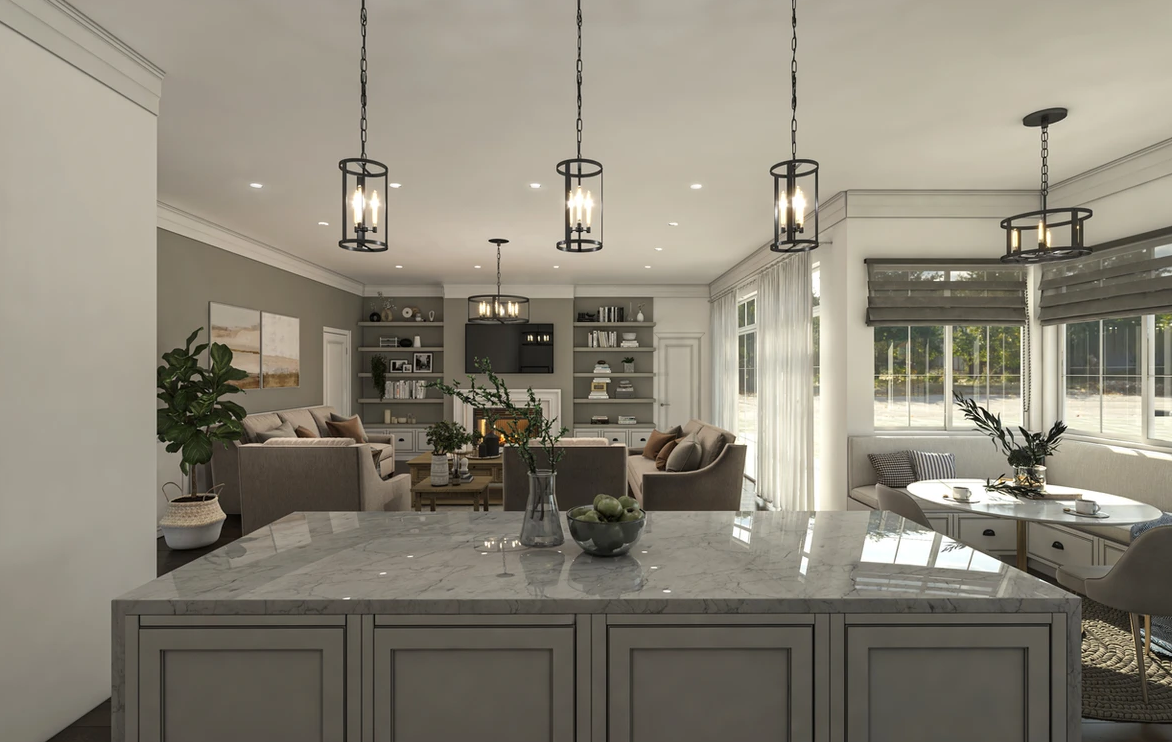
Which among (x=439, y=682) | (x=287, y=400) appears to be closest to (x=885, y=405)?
(x=439, y=682)

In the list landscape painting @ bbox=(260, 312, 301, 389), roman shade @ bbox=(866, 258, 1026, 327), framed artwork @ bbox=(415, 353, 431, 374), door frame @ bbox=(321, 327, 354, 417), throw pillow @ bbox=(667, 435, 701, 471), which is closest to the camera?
roman shade @ bbox=(866, 258, 1026, 327)

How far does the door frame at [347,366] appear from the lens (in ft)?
27.1

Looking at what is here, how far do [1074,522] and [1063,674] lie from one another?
171 cm

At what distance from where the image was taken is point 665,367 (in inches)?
388

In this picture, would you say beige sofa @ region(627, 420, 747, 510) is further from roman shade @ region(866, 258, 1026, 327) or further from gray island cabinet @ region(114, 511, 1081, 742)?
gray island cabinet @ region(114, 511, 1081, 742)

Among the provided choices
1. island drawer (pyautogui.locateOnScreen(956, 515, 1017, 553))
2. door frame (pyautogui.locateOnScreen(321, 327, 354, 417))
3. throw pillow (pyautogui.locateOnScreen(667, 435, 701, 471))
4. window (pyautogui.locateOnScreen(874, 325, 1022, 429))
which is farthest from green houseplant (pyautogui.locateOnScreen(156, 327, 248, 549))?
island drawer (pyautogui.locateOnScreen(956, 515, 1017, 553))

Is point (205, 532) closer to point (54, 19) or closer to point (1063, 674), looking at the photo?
point (54, 19)

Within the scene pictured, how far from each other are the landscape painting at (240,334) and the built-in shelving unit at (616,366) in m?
4.61

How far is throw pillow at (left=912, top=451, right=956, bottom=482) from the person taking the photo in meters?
Answer: 4.60

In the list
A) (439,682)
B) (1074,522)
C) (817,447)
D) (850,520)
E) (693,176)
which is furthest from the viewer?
(817,447)

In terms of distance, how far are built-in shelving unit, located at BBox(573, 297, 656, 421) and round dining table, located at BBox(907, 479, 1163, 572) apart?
6301mm

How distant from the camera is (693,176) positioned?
446cm

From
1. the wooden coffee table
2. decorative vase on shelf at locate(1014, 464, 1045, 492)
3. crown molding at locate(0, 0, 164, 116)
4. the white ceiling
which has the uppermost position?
the white ceiling

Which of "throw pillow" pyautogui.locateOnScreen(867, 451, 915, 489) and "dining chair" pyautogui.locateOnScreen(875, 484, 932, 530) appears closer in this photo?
"dining chair" pyautogui.locateOnScreen(875, 484, 932, 530)
